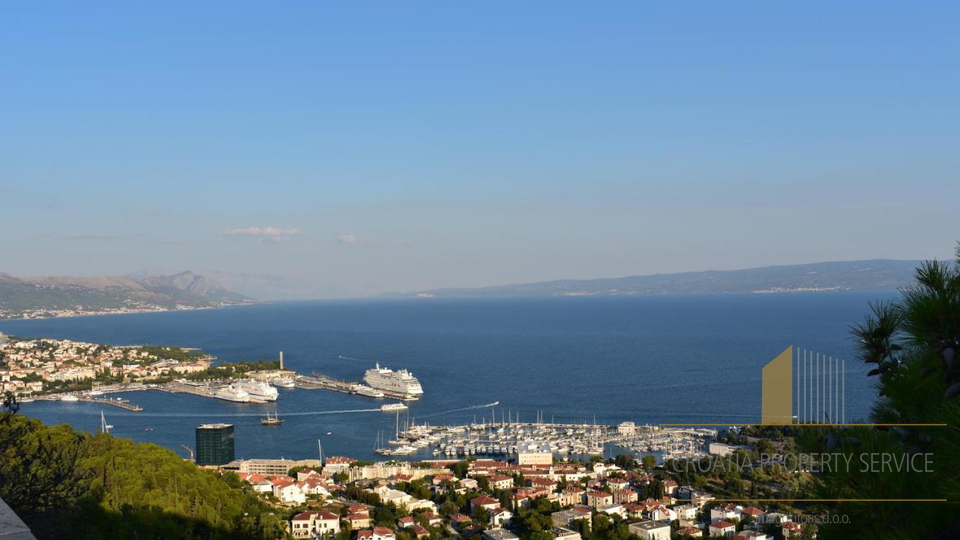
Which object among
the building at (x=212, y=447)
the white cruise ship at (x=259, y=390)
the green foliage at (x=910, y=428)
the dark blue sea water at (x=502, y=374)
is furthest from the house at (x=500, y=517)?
the white cruise ship at (x=259, y=390)

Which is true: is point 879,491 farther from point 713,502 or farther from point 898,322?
point 713,502

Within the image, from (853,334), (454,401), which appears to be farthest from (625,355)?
(853,334)

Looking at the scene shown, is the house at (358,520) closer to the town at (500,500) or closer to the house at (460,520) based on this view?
the town at (500,500)

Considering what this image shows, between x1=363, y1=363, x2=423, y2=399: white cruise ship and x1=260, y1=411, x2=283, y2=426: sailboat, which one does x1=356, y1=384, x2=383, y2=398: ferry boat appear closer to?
x1=363, y1=363, x2=423, y2=399: white cruise ship

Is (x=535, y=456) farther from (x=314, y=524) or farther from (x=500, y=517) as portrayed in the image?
(x=314, y=524)

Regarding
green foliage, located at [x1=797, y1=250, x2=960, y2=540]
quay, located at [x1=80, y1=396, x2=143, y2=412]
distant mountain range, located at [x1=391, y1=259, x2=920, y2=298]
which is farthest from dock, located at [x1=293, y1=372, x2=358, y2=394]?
distant mountain range, located at [x1=391, y1=259, x2=920, y2=298]

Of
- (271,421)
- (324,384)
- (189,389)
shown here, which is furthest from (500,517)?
(189,389)

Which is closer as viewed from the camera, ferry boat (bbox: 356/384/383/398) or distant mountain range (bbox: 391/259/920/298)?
ferry boat (bbox: 356/384/383/398)

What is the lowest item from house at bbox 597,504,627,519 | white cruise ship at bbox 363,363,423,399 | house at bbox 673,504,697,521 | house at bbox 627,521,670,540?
white cruise ship at bbox 363,363,423,399
